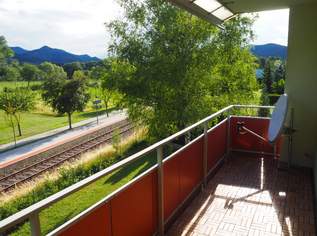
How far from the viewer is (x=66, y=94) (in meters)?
27.0

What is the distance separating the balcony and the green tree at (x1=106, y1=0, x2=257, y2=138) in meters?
7.31

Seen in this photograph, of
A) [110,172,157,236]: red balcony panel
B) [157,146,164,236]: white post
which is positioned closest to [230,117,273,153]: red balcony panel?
[157,146,164,236]: white post

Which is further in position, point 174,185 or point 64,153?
point 64,153

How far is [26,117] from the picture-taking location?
3338 cm

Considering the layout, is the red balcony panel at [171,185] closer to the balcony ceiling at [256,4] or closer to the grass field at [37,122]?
the balcony ceiling at [256,4]

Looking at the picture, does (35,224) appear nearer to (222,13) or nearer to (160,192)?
(160,192)

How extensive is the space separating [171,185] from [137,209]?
85 centimetres

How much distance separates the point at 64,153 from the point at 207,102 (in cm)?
884

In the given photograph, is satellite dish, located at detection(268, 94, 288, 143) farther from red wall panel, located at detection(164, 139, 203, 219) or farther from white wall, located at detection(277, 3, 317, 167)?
red wall panel, located at detection(164, 139, 203, 219)

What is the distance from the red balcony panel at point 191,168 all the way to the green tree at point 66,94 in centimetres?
2362

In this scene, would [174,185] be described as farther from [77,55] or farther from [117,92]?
[77,55]

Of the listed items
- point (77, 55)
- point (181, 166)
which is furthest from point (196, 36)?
point (77, 55)

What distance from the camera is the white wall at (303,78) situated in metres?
5.09

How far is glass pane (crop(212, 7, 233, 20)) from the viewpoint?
4999mm
